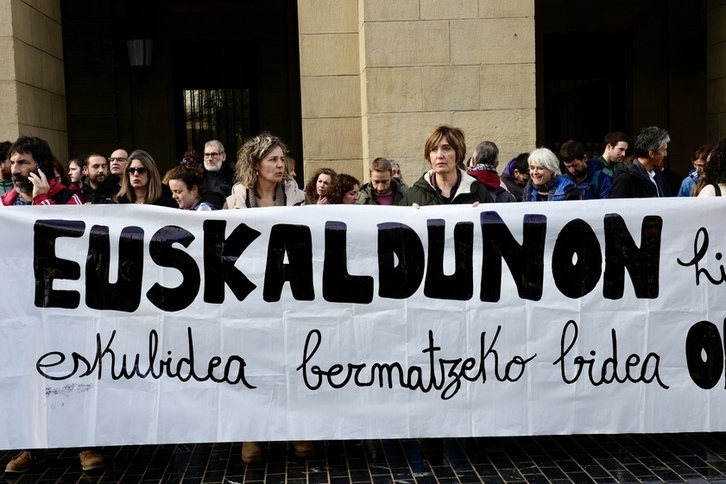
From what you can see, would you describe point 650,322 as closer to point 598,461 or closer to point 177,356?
point 598,461

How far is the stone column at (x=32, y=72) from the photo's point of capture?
31.9ft

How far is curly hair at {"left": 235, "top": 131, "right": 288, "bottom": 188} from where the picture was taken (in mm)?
6469

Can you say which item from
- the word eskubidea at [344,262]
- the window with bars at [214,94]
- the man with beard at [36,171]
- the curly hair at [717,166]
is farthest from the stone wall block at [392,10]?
the window with bars at [214,94]

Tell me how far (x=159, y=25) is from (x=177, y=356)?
10.1 meters

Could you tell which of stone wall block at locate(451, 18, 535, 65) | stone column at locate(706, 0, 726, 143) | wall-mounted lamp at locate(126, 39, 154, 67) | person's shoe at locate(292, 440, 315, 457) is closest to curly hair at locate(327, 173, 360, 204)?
person's shoe at locate(292, 440, 315, 457)

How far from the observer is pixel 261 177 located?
653 cm

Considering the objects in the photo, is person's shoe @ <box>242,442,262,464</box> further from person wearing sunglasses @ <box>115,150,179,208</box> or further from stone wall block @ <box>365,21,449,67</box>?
stone wall block @ <box>365,21,449,67</box>

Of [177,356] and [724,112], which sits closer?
[177,356]

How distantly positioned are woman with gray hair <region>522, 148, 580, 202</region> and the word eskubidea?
1.35 meters

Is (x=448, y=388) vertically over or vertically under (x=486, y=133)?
under

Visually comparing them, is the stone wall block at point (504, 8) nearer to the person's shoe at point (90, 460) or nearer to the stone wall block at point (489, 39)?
the stone wall block at point (489, 39)

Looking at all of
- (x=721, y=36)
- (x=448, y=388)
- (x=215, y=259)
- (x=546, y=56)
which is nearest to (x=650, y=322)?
(x=448, y=388)

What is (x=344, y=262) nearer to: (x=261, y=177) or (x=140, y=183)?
(x=261, y=177)

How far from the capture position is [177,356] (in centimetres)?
576
